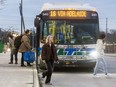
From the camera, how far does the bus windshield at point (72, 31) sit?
21.5 metres

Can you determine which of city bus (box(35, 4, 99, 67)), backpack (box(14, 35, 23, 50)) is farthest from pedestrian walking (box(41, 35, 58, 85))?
backpack (box(14, 35, 23, 50))

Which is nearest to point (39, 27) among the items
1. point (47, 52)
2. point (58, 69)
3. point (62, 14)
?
point (62, 14)

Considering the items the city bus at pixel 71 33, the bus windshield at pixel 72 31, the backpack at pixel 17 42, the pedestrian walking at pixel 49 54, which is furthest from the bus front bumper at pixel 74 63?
the pedestrian walking at pixel 49 54

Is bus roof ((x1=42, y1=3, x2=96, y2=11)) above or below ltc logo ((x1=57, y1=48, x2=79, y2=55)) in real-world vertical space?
above

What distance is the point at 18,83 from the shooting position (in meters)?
15.1

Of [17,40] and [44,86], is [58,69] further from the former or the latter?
[44,86]

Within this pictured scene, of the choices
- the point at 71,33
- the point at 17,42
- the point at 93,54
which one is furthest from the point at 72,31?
the point at 17,42

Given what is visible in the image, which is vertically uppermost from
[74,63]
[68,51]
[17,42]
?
[17,42]

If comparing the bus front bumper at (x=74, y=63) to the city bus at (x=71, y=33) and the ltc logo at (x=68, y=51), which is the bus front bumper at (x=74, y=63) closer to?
the city bus at (x=71, y=33)

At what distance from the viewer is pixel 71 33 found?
21.8m

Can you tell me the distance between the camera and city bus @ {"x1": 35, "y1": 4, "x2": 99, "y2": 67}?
21484mm

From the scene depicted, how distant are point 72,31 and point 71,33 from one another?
0.11 meters

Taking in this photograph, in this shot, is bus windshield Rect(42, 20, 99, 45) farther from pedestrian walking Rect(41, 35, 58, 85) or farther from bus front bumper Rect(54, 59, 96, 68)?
pedestrian walking Rect(41, 35, 58, 85)

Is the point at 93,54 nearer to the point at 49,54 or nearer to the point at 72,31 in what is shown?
the point at 72,31
